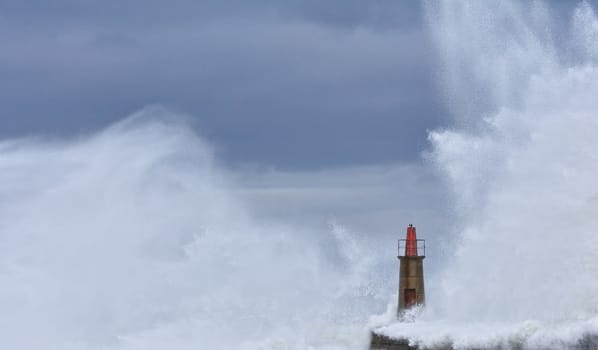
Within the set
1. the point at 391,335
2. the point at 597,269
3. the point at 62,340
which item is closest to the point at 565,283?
the point at 597,269

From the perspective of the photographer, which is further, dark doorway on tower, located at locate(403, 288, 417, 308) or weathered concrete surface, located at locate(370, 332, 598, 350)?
dark doorway on tower, located at locate(403, 288, 417, 308)

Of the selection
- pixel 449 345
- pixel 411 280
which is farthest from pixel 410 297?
pixel 449 345

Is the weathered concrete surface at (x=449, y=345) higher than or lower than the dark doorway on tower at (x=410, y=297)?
lower

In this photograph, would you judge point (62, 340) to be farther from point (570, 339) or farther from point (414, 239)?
point (570, 339)

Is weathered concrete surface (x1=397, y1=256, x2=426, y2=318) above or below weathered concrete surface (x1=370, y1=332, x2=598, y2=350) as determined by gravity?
above

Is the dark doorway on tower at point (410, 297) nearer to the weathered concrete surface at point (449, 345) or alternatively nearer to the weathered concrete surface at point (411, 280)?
the weathered concrete surface at point (411, 280)

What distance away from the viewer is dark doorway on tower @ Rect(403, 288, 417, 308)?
33312mm

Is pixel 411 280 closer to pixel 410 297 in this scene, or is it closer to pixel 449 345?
pixel 410 297

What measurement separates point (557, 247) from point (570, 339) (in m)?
4.26

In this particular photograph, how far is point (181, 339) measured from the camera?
3662 centimetres

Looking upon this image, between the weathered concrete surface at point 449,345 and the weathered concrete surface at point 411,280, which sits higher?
the weathered concrete surface at point 411,280

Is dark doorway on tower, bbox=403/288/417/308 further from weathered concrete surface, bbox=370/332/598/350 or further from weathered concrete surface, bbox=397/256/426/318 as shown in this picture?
weathered concrete surface, bbox=370/332/598/350

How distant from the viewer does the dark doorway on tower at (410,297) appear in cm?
3331

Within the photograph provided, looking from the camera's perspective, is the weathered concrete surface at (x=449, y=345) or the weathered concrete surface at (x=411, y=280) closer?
the weathered concrete surface at (x=449, y=345)
